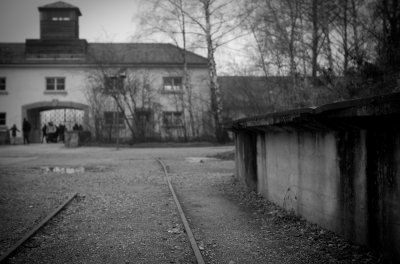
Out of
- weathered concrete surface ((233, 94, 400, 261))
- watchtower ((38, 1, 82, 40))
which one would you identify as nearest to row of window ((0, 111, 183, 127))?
watchtower ((38, 1, 82, 40))

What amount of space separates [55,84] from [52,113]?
2989mm

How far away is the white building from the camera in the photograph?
3019 centimetres

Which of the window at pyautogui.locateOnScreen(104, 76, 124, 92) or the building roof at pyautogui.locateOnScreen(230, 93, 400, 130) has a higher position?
the window at pyautogui.locateOnScreen(104, 76, 124, 92)

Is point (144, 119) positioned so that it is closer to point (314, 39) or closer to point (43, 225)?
point (314, 39)

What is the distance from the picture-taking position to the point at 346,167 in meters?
4.39

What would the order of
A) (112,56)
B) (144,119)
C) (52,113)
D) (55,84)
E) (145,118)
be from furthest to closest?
(52,113) → (55,84) → (112,56) → (145,118) → (144,119)

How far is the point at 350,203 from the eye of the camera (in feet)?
14.3

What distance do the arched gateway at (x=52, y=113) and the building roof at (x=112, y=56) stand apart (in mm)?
3727

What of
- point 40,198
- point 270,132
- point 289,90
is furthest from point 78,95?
point 270,132

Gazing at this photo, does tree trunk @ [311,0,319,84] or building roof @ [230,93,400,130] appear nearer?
building roof @ [230,93,400,130]

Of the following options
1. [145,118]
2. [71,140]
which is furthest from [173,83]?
[71,140]

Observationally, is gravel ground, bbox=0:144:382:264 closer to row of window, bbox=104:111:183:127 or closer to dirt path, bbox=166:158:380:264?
dirt path, bbox=166:158:380:264

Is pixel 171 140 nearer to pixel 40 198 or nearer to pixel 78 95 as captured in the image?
pixel 78 95

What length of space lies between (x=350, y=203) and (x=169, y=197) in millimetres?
4568
